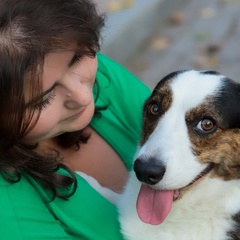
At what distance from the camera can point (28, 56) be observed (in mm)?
2244

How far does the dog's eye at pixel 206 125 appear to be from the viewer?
2.59 meters

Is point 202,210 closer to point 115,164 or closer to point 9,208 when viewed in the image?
point 115,164

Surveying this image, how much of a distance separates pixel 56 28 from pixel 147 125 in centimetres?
69

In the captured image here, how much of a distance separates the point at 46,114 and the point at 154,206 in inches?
24.8

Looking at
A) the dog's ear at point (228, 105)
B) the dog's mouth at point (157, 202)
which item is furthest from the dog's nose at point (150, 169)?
the dog's ear at point (228, 105)

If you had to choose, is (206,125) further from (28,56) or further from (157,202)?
(28,56)

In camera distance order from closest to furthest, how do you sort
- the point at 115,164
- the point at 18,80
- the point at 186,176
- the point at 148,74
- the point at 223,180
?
1. the point at 18,80
2. the point at 186,176
3. the point at 223,180
4. the point at 115,164
5. the point at 148,74

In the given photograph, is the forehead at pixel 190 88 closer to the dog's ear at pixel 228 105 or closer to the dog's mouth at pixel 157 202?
the dog's ear at pixel 228 105

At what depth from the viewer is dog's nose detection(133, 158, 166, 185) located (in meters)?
2.41

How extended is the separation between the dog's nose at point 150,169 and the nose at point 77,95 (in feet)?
1.09

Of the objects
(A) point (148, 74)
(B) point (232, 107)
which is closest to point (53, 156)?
(B) point (232, 107)

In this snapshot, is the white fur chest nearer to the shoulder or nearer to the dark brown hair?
the dark brown hair

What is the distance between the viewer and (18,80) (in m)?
2.24

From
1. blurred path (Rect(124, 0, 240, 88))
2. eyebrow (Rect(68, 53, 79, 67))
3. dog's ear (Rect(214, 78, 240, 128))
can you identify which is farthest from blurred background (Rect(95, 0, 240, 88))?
eyebrow (Rect(68, 53, 79, 67))
